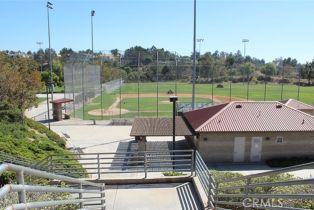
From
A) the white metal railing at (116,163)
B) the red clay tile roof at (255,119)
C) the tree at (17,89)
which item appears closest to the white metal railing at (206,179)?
the white metal railing at (116,163)

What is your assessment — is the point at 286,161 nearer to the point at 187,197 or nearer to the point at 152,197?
the point at 187,197

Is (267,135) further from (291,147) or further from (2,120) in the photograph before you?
(2,120)

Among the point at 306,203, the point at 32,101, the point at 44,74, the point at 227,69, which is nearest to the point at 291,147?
the point at 306,203

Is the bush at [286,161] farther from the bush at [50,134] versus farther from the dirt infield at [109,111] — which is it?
the dirt infield at [109,111]

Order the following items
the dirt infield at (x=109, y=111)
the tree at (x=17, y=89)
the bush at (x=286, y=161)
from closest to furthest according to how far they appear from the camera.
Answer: the bush at (x=286, y=161)
the tree at (x=17, y=89)
the dirt infield at (x=109, y=111)

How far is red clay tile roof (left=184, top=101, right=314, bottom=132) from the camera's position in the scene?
956 inches

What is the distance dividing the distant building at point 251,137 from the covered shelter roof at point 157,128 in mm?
853

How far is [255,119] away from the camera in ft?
84.1

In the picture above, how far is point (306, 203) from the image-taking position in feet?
22.2

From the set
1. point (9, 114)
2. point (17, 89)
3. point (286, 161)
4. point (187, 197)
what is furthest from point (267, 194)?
point (17, 89)

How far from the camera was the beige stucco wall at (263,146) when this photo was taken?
24047mm

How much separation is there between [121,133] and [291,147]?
1581 centimetres

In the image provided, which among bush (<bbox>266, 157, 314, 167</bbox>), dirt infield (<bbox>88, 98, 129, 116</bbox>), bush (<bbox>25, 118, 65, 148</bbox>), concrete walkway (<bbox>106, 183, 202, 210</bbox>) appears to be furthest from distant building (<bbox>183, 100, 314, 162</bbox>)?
dirt infield (<bbox>88, 98, 129, 116</bbox>)

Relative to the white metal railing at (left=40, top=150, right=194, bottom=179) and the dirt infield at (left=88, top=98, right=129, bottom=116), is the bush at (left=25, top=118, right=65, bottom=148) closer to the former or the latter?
the white metal railing at (left=40, top=150, right=194, bottom=179)
